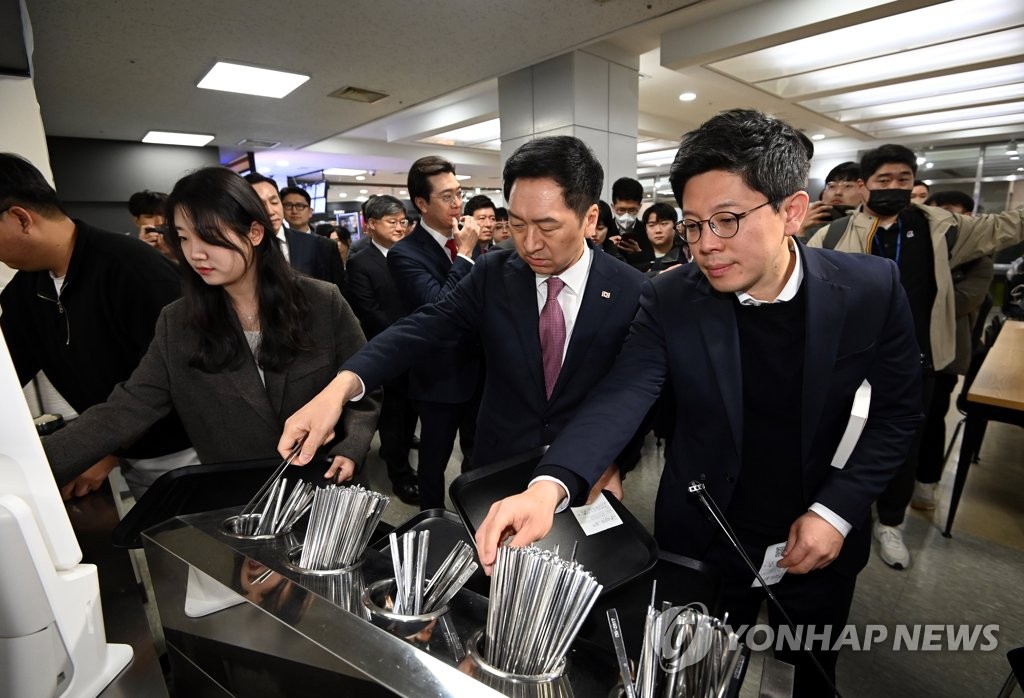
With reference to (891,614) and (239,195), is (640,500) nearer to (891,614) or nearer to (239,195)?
(891,614)

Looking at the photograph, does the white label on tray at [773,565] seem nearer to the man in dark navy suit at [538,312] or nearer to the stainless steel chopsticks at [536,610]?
the man in dark navy suit at [538,312]

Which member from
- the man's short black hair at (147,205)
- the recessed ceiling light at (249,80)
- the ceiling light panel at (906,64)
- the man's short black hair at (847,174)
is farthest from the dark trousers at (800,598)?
the ceiling light panel at (906,64)

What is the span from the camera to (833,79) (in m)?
6.30

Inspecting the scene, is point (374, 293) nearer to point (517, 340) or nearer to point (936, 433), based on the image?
point (517, 340)

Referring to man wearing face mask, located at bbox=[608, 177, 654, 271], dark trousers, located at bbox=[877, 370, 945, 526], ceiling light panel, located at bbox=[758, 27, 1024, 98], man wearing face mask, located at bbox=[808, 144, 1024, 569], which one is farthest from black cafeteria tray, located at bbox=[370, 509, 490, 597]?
ceiling light panel, located at bbox=[758, 27, 1024, 98]

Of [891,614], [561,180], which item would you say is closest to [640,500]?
[891,614]

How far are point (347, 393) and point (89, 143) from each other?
29.6 ft

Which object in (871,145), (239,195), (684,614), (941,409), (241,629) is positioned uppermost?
(871,145)

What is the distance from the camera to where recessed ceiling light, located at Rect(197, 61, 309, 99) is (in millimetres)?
4863

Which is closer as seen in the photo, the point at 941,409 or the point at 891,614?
the point at 891,614

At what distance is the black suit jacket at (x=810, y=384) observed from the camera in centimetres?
107

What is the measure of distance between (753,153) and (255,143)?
29.7 feet

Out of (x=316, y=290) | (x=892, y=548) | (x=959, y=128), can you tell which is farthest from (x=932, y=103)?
(x=316, y=290)

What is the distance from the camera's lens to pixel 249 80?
521 centimetres
